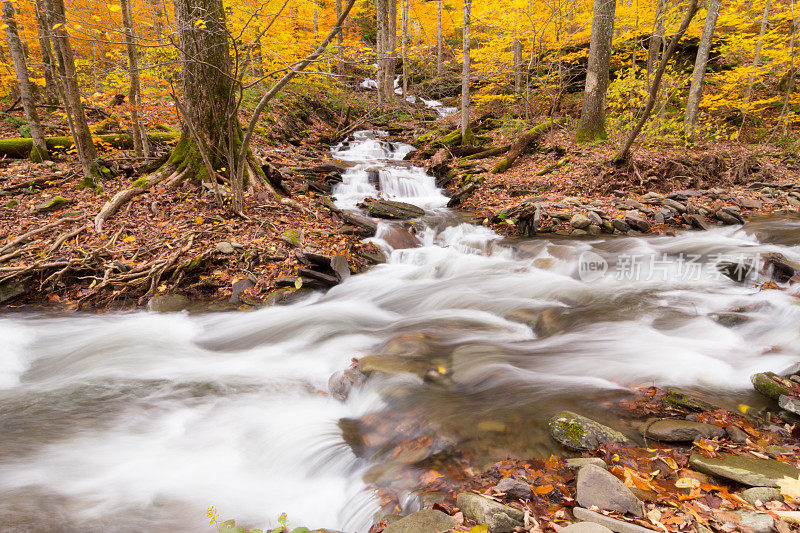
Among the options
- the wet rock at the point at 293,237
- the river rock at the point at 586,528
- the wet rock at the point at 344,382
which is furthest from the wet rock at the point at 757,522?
the wet rock at the point at 293,237

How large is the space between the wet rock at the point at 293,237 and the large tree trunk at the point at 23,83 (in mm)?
6779

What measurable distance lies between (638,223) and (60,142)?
13.3 metres

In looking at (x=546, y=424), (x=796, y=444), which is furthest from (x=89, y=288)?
(x=796, y=444)

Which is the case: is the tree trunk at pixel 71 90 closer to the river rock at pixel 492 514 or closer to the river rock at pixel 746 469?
the river rock at pixel 492 514

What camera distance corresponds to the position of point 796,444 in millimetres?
2576

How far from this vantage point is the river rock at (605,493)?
196cm

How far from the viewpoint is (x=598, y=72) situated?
1021 centimetres

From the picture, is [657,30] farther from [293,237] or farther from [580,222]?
[293,237]

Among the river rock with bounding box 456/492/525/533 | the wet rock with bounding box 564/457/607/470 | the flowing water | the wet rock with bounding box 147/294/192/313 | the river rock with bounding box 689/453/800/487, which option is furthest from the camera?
the wet rock with bounding box 147/294/192/313

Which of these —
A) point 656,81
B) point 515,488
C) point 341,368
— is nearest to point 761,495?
point 515,488

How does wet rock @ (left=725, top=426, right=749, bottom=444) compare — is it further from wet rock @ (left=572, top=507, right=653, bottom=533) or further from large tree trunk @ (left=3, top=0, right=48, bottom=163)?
large tree trunk @ (left=3, top=0, right=48, bottom=163)

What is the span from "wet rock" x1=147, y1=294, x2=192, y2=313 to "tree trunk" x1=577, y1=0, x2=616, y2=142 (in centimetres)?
1074

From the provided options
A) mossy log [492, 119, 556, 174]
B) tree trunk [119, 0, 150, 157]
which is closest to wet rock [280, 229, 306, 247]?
tree trunk [119, 0, 150, 157]

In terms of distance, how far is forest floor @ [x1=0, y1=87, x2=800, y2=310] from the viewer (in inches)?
225
